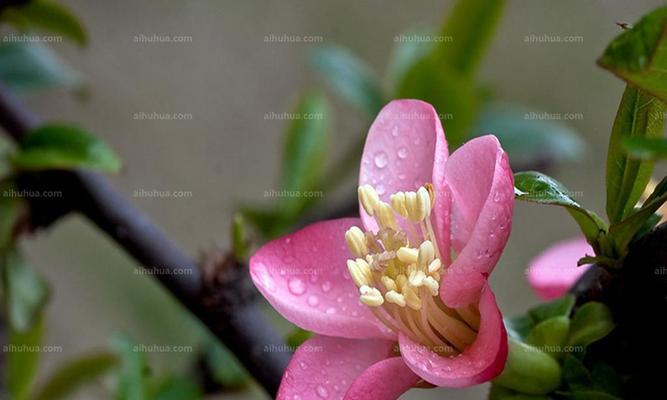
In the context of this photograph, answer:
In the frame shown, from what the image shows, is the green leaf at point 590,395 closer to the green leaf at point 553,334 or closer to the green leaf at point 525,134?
the green leaf at point 553,334

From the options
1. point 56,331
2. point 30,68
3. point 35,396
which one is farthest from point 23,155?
point 56,331

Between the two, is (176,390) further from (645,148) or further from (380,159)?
(645,148)

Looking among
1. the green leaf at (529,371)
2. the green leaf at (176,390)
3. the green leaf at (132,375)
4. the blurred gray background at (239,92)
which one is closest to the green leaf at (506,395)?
the green leaf at (529,371)

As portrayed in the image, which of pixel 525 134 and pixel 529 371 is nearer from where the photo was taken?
pixel 529 371

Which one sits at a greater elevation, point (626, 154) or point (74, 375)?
point (626, 154)

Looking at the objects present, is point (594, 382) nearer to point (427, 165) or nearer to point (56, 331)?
point (427, 165)

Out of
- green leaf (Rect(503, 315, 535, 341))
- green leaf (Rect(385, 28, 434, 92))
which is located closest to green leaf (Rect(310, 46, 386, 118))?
green leaf (Rect(385, 28, 434, 92))

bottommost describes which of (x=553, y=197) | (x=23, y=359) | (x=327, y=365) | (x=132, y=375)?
(x=23, y=359)

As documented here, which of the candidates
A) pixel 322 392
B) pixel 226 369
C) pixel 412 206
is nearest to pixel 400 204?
pixel 412 206
